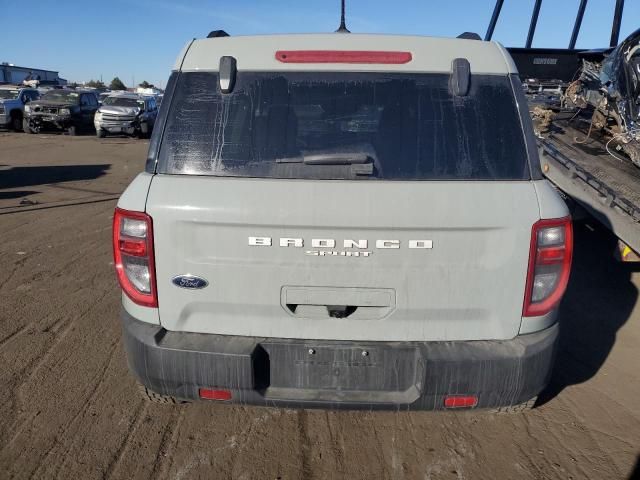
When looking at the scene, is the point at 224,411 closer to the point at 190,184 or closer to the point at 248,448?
the point at 248,448

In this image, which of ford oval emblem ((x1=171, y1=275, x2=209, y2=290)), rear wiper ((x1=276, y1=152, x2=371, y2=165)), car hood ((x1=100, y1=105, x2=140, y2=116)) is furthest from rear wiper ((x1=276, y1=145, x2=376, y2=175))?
car hood ((x1=100, y1=105, x2=140, y2=116))

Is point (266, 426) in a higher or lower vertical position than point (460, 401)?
lower

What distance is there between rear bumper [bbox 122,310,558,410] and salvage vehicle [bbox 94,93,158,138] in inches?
779

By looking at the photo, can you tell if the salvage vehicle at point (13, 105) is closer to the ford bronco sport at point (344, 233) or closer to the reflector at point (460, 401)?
the ford bronco sport at point (344, 233)

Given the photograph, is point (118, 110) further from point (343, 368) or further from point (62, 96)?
point (343, 368)

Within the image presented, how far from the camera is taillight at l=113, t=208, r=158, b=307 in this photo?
2.34 m

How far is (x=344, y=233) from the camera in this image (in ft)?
7.45

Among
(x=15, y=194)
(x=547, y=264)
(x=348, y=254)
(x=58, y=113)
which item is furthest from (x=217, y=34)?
(x=58, y=113)

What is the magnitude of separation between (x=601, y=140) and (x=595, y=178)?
4.67ft

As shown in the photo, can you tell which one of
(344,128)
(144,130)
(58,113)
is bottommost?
(144,130)

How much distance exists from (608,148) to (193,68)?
185 inches

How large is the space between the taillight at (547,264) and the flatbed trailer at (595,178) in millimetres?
2013

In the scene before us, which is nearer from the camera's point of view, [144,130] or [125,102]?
[144,130]

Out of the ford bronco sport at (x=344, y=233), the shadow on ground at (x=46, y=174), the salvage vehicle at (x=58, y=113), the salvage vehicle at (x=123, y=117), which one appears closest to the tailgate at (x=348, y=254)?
the ford bronco sport at (x=344, y=233)
